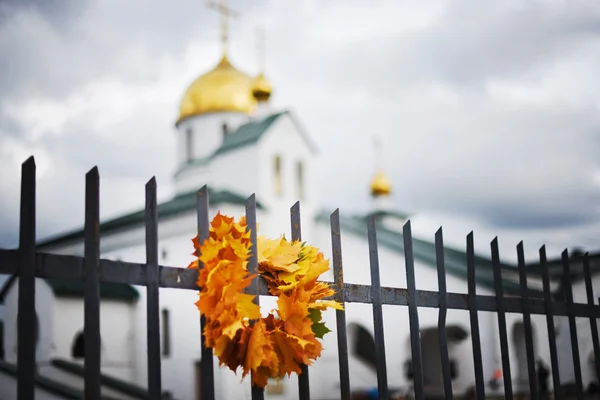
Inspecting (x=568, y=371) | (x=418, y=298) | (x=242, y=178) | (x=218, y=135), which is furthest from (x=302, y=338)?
(x=218, y=135)

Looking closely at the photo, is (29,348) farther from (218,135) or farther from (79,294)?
(218,135)

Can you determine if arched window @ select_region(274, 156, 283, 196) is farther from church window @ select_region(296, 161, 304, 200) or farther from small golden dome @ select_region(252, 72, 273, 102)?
small golden dome @ select_region(252, 72, 273, 102)

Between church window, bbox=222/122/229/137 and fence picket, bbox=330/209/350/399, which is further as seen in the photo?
church window, bbox=222/122/229/137

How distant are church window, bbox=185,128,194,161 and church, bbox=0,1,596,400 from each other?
35cm

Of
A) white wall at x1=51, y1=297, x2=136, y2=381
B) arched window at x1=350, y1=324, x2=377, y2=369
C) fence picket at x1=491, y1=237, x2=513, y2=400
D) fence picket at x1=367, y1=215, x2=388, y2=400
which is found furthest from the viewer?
arched window at x1=350, y1=324, x2=377, y2=369

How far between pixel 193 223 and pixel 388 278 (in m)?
6.20

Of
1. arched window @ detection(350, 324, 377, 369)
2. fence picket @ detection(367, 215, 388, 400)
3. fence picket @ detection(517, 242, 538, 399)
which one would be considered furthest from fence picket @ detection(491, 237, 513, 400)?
arched window @ detection(350, 324, 377, 369)

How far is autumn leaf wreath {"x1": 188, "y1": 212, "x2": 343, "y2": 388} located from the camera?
295cm

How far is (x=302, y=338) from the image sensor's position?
317 centimetres

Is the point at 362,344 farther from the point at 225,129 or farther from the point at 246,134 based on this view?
the point at 225,129

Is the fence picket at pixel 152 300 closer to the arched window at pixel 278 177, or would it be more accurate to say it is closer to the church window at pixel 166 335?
the church window at pixel 166 335

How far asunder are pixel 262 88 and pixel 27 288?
84.1ft

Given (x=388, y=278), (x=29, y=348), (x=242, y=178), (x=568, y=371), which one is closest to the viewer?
(x=29, y=348)

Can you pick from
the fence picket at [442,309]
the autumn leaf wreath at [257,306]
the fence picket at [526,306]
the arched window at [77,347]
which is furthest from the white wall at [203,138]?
the autumn leaf wreath at [257,306]
